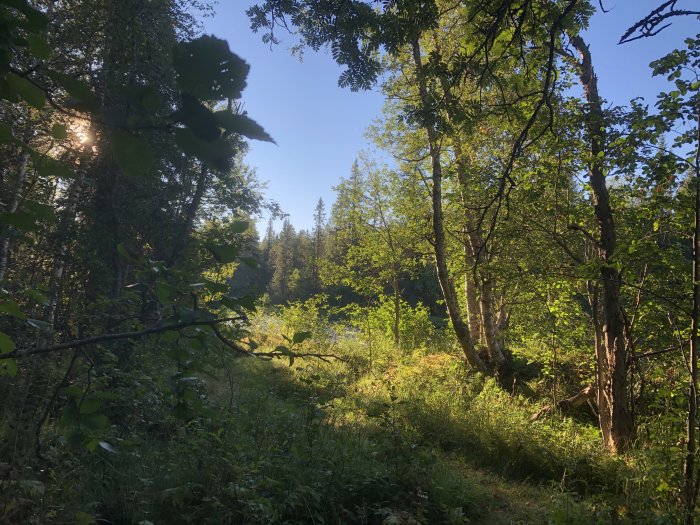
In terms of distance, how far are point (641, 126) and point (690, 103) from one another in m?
0.44

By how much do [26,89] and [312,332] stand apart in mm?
4736

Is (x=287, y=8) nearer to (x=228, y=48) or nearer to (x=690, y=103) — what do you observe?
(x=228, y=48)

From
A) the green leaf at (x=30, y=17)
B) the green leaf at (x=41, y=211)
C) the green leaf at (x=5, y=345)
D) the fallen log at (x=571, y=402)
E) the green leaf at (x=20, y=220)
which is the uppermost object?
the green leaf at (x=30, y=17)

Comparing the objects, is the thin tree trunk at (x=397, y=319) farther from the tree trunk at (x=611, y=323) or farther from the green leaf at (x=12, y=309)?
the green leaf at (x=12, y=309)

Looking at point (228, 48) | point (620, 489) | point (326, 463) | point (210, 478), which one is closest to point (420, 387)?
point (620, 489)

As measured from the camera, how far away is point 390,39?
2971 mm

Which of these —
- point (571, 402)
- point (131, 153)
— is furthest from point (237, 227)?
point (571, 402)

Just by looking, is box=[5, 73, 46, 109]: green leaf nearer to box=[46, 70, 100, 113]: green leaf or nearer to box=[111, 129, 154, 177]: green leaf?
box=[46, 70, 100, 113]: green leaf

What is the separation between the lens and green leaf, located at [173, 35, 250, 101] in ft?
2.11

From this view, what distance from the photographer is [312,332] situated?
17.8 feet

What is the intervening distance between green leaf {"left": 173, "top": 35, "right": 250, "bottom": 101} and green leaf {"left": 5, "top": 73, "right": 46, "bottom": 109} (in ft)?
1.44

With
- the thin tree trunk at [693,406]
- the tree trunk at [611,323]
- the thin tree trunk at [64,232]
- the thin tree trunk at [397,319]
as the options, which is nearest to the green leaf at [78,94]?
the thin tree trunk at [693,406]

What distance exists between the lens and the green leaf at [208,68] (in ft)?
2.11

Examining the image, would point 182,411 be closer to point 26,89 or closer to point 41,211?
point 41,211
